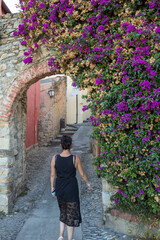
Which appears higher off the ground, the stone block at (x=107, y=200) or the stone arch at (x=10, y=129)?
the stone arch at (x=10, y=129)

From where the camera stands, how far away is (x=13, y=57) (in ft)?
14.5

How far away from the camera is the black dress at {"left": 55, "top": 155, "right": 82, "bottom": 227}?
2814 millimetres

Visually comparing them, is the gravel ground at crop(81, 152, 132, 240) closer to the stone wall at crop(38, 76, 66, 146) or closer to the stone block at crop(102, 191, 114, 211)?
the stone block at crop(102, 191, 114, 211)

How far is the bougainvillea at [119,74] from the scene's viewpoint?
3.05 meters

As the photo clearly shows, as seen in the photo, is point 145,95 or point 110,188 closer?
point 145,95

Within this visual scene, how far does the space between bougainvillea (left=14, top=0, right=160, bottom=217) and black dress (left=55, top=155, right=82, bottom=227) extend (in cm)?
76

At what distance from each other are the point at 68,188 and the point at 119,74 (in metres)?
1.79

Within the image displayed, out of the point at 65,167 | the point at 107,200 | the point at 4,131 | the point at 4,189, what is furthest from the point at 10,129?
the point at 107,200

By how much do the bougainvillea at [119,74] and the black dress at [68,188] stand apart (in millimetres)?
757

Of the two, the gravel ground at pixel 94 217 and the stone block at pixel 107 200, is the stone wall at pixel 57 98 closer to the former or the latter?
the gravel ground at pixel 94 217

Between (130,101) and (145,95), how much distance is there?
225 mm

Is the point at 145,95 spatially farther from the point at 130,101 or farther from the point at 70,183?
the point at 70,183

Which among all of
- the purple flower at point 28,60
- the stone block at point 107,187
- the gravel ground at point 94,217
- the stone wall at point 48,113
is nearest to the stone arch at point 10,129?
the purple flower at point 28,60

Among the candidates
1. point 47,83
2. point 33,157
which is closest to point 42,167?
point 33,157
